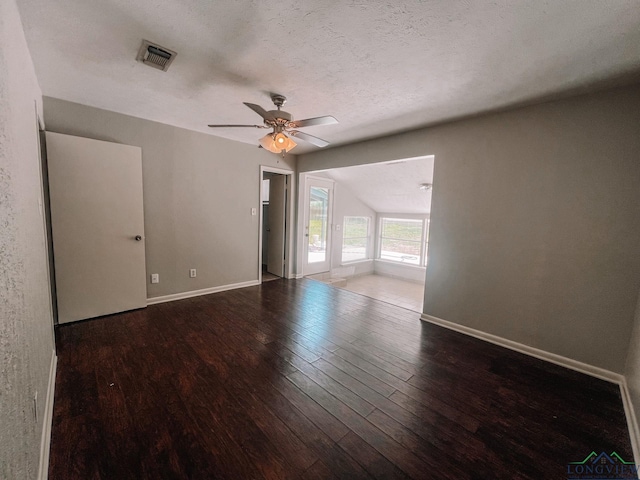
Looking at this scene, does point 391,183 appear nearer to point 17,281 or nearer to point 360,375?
point 360,375

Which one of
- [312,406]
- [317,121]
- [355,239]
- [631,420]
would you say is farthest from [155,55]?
[355,239]

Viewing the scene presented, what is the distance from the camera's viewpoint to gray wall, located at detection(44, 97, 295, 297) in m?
3.05

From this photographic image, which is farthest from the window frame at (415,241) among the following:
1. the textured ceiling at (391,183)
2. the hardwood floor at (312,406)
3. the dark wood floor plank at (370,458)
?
the dark wood floor plank at (370,458)

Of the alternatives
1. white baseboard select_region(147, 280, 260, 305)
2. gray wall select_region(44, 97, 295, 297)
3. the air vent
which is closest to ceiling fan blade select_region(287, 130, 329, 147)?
the air vent

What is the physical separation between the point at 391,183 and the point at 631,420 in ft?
14.4

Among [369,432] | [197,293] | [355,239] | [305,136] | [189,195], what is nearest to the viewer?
[369,432]

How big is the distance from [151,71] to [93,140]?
1282mm

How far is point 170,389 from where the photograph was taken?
6.12ft

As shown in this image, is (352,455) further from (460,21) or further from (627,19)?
(627,19)

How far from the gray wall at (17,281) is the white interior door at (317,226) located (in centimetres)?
398

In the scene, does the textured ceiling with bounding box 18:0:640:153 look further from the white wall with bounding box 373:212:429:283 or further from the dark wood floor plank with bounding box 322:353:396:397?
the white wall with bounding box 373:212:429:283

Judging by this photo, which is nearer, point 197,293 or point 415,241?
point 197,293

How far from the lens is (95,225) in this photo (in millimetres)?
2877

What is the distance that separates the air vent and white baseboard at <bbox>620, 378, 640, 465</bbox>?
3.77 meters
